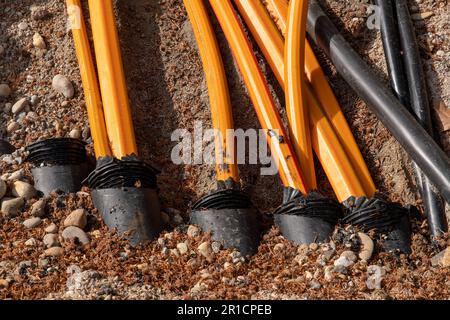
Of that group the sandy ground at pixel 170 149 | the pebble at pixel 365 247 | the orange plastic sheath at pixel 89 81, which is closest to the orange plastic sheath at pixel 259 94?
the sandy ground at pixel 170 149

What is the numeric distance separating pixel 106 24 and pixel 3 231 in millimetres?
1019

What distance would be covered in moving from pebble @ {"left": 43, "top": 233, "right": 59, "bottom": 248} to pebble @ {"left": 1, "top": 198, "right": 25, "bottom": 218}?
0.20 meters

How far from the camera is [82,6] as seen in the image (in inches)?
127

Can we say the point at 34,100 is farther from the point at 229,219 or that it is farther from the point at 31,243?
the point at 229,219

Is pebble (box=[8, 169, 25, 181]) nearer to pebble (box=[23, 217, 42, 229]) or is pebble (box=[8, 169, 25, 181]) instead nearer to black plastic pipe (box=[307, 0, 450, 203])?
pebble (box=[23, 217, 42, 229])

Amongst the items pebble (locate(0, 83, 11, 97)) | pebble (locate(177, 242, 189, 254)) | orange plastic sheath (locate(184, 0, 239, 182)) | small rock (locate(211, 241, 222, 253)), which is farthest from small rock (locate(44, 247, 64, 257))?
pebble (locate(0, 83, 11, 97))

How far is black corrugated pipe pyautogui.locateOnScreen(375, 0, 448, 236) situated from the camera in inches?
102

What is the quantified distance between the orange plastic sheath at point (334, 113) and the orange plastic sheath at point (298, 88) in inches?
4.6

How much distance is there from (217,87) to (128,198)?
2.07ft

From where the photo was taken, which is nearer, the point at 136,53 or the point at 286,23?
the point at 286,23

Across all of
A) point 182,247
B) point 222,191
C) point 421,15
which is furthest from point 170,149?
point 421,15

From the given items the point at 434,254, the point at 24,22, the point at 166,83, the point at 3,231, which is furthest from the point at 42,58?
the point at 434,254

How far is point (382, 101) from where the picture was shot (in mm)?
2631
